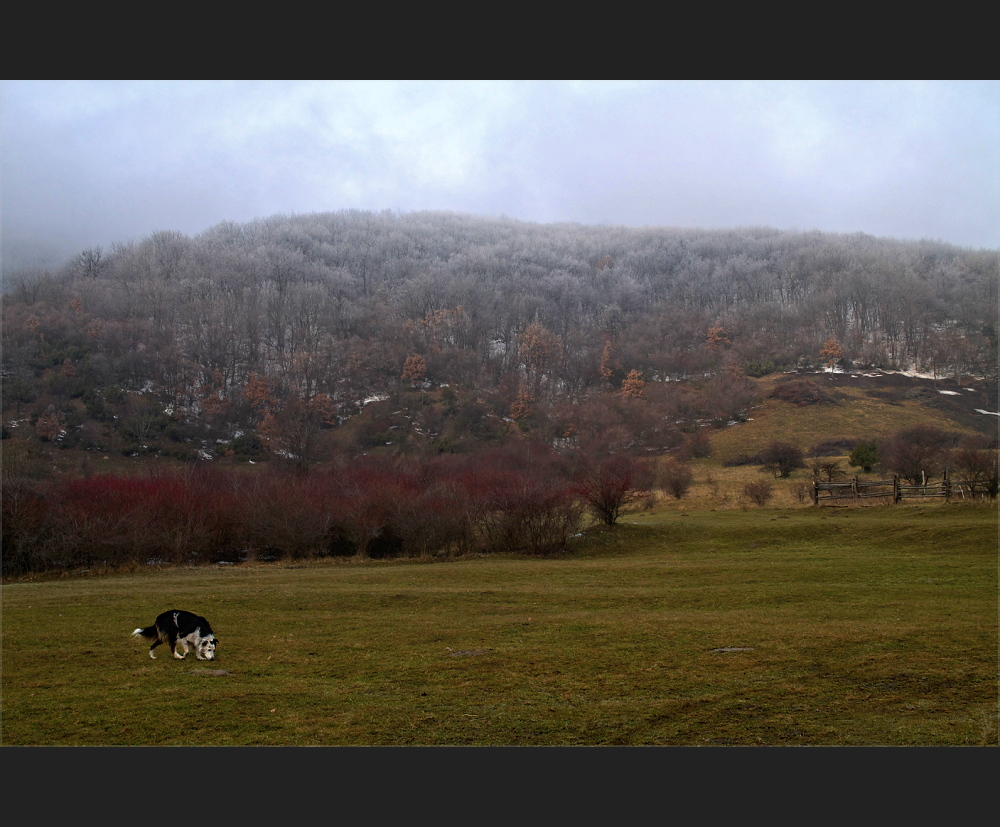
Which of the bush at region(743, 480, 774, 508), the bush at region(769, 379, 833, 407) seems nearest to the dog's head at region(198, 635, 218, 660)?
the bush at region(743, 480, 774, 508)

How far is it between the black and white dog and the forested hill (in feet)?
242

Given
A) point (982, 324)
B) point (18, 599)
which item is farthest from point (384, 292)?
point (18, 599)

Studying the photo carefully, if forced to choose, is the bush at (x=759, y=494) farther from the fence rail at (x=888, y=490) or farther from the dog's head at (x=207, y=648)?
the dog's head at (x=207, y=648)

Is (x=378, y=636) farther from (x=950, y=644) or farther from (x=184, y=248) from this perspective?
(x=184, y=248)

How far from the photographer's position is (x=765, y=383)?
4705 inches

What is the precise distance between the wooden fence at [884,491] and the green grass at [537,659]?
12806 millimetres

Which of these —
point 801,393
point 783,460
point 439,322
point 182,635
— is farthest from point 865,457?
point 439,322

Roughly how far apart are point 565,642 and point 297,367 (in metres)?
120

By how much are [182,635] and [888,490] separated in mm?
39194

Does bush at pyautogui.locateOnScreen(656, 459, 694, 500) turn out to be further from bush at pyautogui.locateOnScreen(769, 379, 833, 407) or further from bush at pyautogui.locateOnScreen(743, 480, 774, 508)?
bush at pyautogui.locateOnScreen(769, 379, 833, 407)

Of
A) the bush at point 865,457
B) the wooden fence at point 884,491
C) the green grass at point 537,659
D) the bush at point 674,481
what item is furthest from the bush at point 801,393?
the green grass at point 537,659

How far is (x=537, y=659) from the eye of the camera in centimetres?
1228

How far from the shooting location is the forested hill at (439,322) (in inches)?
4464

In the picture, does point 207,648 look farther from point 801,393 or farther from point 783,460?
point 801,393
